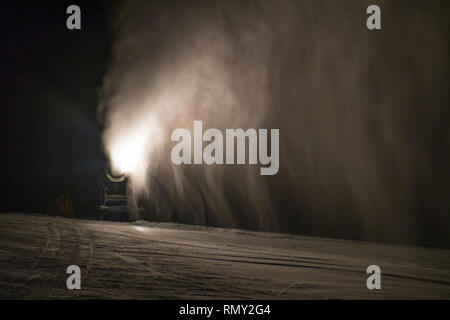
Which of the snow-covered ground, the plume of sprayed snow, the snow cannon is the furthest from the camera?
the snow cannon

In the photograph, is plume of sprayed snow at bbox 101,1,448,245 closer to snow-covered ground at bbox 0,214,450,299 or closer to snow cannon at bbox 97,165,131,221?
snow cannon at bbox 97,165,131,221

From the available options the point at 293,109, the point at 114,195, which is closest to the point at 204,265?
the point at 293,109

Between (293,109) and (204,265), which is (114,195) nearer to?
(293,109)

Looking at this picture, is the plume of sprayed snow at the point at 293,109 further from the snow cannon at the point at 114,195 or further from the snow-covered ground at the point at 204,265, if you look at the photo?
the snow-covered ground at the point at 204,265

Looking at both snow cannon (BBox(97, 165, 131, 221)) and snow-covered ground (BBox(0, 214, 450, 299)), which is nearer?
snow-covered ground (BBox(0, 214, 450, 299))

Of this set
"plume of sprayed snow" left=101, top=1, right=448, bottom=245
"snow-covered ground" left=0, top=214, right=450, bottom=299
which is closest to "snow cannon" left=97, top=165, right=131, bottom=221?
"plume of sprayed snow" left=101, top=1, right=448, bottom=245

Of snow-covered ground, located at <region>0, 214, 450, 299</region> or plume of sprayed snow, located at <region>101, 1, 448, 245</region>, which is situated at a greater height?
plume of sprayed snow, located at <region>101, 1, 448, 245</region>

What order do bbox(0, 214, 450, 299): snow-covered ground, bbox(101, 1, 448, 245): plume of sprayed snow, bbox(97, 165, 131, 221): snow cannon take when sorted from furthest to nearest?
bbox(97, 165, 131, 221): snow cannon, bbox(101, 1, 448, 245): plume of sprayed snow, bbox(0, 214, 450, 299): snow-covered ground

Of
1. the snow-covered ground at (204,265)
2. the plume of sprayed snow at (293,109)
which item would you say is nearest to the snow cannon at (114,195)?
the plume of sprayed snow at (293,109)

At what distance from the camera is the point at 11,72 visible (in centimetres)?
1648

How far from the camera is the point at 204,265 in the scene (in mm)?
6758

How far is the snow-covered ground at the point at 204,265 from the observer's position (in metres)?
5.30

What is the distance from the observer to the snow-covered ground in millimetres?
5301

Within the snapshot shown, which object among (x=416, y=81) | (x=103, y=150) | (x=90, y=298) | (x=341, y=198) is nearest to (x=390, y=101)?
(x=416, y=81)
